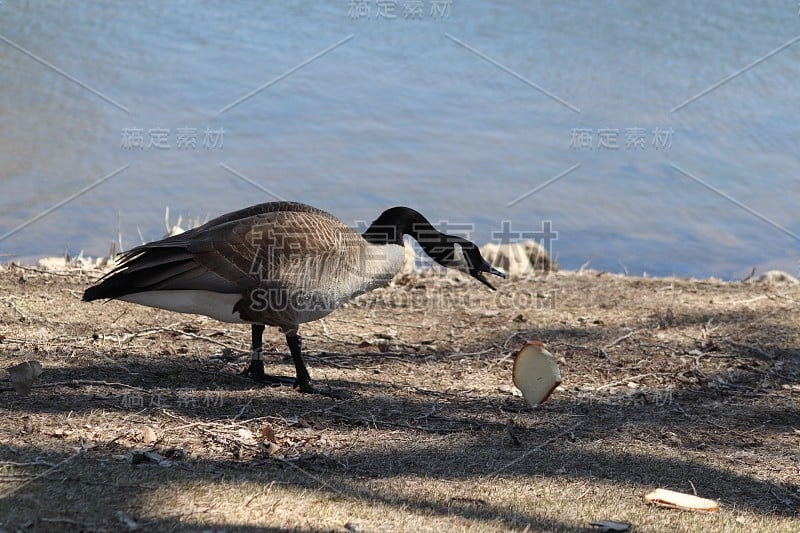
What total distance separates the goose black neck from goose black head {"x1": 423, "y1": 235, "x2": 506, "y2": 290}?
23 cm

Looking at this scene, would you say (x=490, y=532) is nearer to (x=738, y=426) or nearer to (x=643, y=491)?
(x=643, y=491)

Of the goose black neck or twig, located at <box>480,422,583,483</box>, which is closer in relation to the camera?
twig, located at <box>480,422,583,483</box>

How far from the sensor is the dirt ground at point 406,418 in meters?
4.12

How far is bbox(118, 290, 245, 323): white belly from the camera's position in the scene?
6035mm

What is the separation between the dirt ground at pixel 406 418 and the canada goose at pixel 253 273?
1.73ft

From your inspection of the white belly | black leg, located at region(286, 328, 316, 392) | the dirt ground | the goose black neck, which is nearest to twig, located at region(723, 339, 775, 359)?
the dirt ground

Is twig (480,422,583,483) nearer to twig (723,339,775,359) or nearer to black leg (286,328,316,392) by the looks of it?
black leg (286,328,316,392)

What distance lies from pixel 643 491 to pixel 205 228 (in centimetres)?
336

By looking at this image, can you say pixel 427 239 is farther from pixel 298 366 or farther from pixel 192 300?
pixel 192 300

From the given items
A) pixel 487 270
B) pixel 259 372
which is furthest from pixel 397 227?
pixel 259 372

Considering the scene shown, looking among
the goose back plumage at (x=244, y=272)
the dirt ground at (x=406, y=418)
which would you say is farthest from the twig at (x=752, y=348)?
the goose back plumage at (x=244, y=272)

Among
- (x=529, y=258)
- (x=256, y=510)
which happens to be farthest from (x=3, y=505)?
(x=529, y=258)

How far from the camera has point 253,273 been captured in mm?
5992

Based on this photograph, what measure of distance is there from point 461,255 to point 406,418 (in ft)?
6.80
